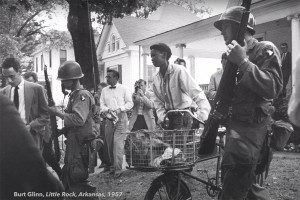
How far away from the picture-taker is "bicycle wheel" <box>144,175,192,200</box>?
4008 millimetres

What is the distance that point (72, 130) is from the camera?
4699 mm

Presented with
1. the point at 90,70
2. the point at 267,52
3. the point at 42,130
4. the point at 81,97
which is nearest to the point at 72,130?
the point at 81,97

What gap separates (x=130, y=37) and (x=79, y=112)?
24.1 meters

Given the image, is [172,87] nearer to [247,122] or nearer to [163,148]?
[163,148]

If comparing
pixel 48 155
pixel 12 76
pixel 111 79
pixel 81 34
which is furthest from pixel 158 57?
pixel 81 34

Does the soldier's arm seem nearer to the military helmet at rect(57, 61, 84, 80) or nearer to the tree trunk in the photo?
the military helmet at rect(57, 61, 84, 80)

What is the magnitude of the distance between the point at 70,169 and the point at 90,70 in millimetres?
4642

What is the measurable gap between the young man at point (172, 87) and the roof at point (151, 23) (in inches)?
891

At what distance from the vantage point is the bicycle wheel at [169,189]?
13.1 feet

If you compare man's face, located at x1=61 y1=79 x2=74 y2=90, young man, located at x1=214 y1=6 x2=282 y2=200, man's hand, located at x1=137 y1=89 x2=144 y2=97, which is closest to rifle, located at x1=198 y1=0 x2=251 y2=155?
young man, located at x1=214 y1=6 x2=282 y2=200

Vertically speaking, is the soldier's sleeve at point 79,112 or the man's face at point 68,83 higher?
the man's face at point 68,83

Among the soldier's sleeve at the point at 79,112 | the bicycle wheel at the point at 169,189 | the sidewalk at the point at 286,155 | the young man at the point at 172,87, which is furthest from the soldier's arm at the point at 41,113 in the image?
the sidewalk at the point at 286,155

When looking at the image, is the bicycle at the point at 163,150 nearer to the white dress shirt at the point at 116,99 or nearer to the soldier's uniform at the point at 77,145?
the soldier's uniform at the point at 77,145

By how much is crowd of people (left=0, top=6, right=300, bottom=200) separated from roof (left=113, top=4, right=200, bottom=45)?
19.8 meters
